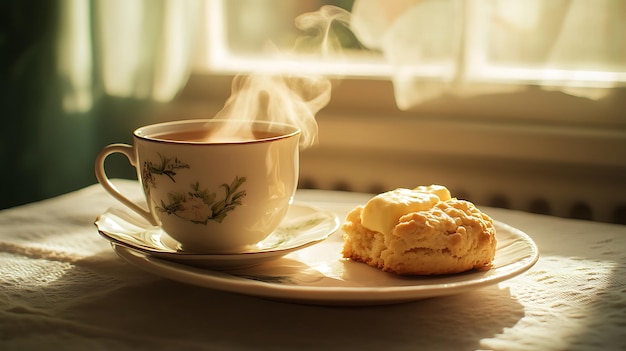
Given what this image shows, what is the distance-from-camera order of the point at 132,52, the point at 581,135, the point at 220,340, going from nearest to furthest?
the point at 220,340
the point at 581,135
the point at 132,52

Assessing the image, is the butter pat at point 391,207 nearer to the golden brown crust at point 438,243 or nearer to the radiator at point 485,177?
the golden brown crust at point 438,243

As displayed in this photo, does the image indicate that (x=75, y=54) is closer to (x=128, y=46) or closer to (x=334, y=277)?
(x=128, y=46)

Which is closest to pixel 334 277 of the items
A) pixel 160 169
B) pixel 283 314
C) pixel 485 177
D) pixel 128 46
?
pixel 283 314

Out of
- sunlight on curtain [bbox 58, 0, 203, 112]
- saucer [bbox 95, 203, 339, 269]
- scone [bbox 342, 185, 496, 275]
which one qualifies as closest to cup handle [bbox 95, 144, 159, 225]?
saucer [bbox 95, 203, 339, 269]

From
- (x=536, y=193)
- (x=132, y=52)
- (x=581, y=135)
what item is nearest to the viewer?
(x=581, y=135)

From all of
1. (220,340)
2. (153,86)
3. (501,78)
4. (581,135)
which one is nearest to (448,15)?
(501,78)

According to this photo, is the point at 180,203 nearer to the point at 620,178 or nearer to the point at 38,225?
the point at 38,225
